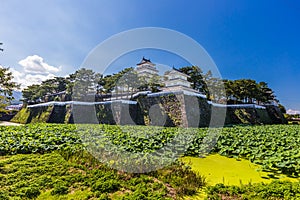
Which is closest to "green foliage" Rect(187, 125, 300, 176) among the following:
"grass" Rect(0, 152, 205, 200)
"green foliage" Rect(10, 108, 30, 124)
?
"grass" Rect(0, 152, 205, 200)

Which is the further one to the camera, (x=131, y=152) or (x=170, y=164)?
(x=131, y=152)

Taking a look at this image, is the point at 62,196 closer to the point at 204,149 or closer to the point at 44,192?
the point at 44,192

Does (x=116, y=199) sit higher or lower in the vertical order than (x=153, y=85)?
lower

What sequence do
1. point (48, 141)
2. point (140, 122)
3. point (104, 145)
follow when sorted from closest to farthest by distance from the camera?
point (104, 145) < point (48, 141) < point (140, 122)

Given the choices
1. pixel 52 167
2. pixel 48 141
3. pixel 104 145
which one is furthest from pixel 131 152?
pixel 48 141

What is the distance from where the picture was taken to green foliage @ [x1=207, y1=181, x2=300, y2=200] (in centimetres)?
287

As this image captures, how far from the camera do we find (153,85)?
22078mm

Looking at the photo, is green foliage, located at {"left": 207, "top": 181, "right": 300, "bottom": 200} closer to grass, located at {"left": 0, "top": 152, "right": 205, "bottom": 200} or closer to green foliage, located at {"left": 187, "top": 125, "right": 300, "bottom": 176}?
grass, located at {"left": 0, "top": 152, "right": 205, "bottom": 200}

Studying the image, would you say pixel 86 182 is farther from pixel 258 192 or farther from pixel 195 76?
pixel 195 76

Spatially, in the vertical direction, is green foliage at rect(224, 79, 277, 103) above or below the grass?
above

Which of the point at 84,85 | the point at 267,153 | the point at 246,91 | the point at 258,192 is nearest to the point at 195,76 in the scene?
the point at 246,91

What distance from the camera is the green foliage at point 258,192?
287cm

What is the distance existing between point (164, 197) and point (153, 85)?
19433 millimetres

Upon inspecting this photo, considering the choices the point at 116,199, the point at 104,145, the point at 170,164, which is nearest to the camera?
the point at 116,199
